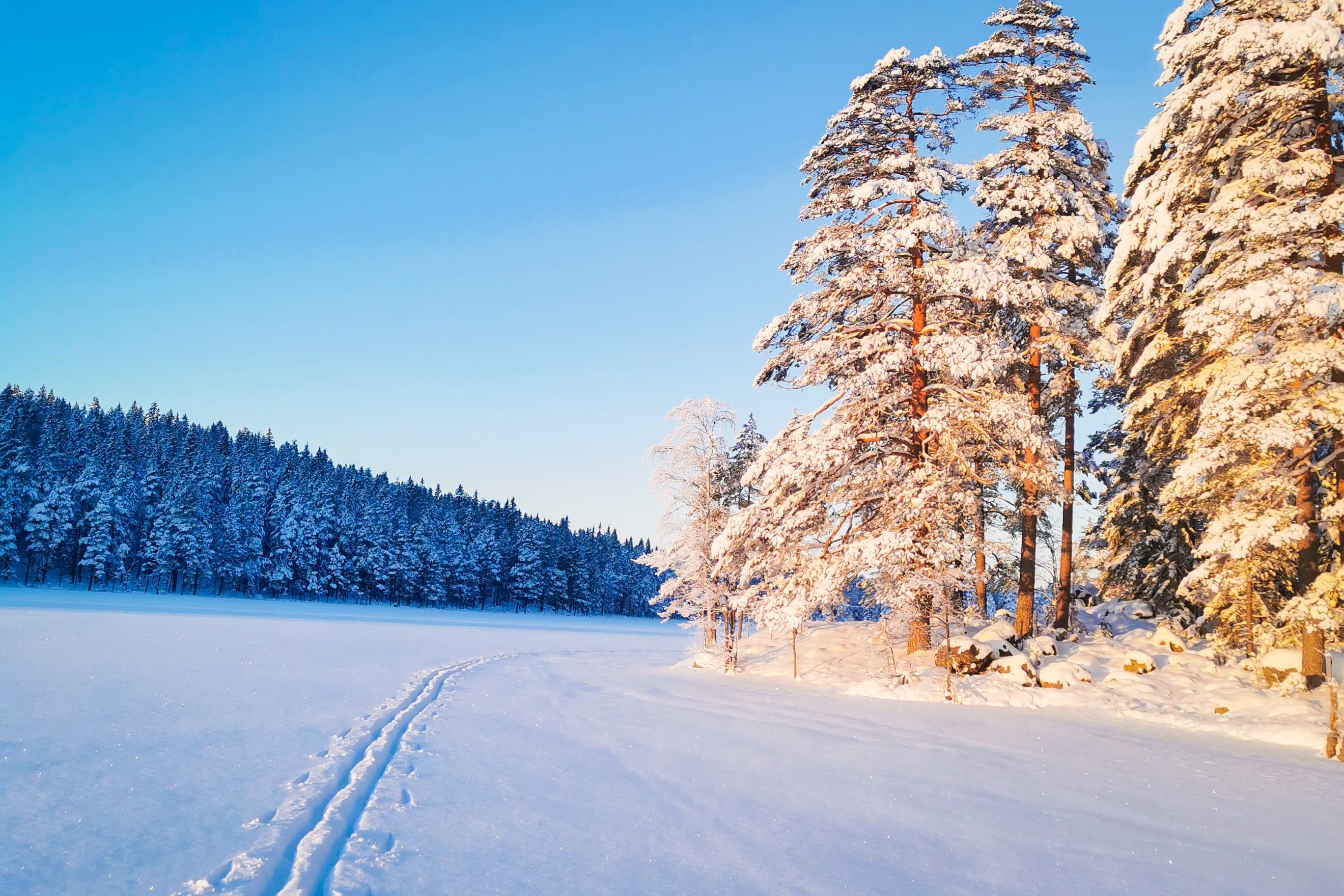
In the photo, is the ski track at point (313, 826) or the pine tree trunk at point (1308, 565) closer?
the ski track at point (313, 826)

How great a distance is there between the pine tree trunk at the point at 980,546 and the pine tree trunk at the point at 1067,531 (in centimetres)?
198

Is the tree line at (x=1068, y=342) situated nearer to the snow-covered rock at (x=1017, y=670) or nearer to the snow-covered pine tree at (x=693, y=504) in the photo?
the snow-covered rock at (x=1017, y=670)

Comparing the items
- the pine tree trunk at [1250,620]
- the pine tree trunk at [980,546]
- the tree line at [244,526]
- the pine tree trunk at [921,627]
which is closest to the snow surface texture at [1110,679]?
the pine tree trunk at [921,627]

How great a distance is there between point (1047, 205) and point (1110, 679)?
11739 millimetres

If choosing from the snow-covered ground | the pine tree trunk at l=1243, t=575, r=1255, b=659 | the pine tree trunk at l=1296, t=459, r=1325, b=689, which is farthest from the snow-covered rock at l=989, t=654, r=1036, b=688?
the pine tree trunk at l=1296, t=459, r=1325, b=689

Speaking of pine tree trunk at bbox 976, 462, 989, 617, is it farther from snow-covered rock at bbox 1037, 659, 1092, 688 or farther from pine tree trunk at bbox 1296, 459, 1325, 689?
pine tree trunk at bbox 1296, 459, 1325, 689

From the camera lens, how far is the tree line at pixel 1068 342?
458 inches

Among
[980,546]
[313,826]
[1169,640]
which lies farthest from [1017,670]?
[313,826]

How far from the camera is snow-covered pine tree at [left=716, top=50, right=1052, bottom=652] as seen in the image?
1426cm

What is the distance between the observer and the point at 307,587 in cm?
7325

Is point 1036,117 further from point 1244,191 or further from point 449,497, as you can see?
point 449,497

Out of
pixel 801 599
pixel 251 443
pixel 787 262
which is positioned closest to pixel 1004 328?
pixel 787 262

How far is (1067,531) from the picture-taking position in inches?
702

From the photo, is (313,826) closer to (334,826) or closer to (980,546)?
(334,826)
